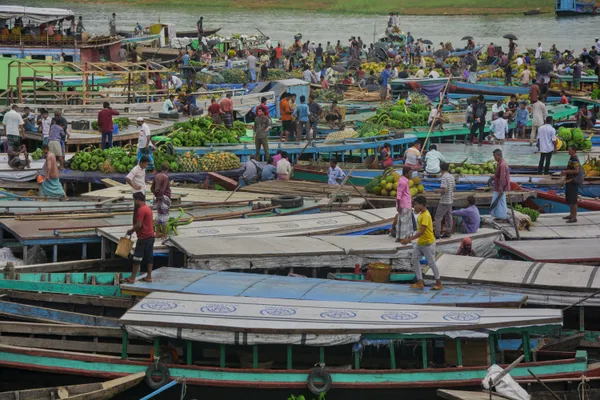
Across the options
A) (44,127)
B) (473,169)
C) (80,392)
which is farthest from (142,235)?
(44,127)

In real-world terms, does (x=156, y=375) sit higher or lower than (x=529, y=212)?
lower

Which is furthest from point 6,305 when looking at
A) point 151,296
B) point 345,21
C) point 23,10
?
point 345,21

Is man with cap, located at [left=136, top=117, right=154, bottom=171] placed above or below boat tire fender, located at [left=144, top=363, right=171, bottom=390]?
above

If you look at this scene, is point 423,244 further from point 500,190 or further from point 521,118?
point 521,118

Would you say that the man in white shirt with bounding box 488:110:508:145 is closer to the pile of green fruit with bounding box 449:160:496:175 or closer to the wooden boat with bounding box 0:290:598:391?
the pile of green fruit with bounding box 449:160:496:175

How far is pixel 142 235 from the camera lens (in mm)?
12156

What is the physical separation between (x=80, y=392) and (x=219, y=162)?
876 centimetres

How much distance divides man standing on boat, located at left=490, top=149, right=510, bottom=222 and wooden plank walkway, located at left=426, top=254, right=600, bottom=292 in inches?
91.4

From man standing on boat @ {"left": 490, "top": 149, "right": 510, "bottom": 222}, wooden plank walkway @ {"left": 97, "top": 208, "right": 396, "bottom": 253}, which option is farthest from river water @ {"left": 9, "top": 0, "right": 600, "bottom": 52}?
wooden plank walkway @ {"left": 97, "top": 208, "right": 396, "bottom": 253}

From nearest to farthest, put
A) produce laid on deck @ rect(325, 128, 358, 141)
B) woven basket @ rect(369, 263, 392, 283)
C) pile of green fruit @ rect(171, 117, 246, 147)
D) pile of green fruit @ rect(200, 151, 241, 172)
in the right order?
woven basket @ rect(369, 263, 392, 283) → pile of green fruit @ rect(200, 151, 241, 172) → pile of green fruit @ rect(171, 117, 246, 147) → produce laid on deck @ rect(325, 128, 358, 141)

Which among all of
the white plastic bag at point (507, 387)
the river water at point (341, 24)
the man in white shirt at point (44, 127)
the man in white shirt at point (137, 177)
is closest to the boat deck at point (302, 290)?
the white plastic bag at point (507, 387)

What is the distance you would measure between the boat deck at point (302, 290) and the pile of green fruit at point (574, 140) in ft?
32.4

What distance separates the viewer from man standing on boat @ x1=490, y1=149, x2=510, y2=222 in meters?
15.3

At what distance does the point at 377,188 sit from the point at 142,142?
14.5ft
